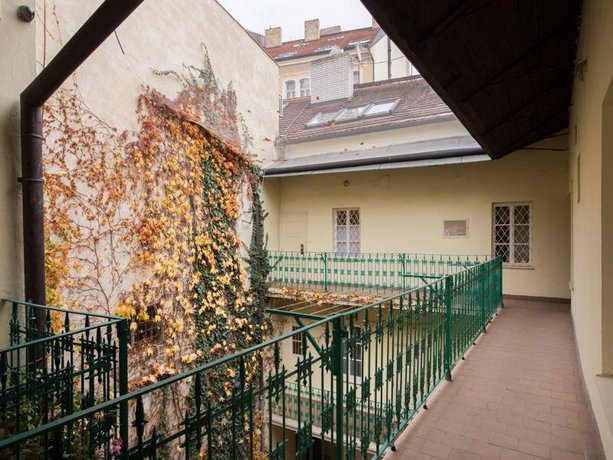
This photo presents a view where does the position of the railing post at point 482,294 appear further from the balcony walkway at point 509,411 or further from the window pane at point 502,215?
the window pane at point 502,215

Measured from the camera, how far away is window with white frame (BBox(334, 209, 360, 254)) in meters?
12.2

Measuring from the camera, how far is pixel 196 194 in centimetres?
812

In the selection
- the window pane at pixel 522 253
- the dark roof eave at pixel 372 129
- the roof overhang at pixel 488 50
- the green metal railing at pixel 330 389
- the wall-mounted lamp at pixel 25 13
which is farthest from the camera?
the dark roof eave at pixel 372 129

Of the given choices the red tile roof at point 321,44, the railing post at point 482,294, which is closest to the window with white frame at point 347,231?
the railing post at point 482,294

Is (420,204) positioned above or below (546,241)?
above

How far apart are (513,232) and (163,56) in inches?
376

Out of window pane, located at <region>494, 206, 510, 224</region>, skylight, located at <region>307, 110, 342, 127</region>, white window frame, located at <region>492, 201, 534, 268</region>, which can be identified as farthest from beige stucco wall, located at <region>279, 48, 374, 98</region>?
white window frame, located at <region>492, 201, 534, 268</region>

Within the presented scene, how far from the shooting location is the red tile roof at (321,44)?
948 inches

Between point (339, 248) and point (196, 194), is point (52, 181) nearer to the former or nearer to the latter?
point (196, 194)

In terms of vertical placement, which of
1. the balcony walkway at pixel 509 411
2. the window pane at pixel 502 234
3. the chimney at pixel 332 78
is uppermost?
the chimney at pixel 332 78

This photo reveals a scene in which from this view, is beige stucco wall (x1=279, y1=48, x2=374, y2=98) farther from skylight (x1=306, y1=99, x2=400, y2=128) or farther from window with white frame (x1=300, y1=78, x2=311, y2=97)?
skylight (x1=306, y1=99, x2=400, y2=128)

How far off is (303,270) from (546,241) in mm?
6464

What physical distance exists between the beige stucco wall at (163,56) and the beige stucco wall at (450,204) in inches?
105

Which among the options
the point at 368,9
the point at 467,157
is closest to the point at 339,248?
the point at 467,157
